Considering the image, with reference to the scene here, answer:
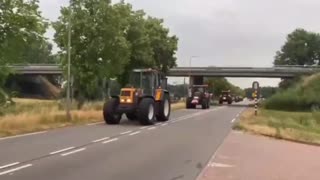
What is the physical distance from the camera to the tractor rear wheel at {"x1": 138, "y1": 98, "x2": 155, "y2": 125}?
98.7ft

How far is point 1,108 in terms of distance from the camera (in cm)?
3406

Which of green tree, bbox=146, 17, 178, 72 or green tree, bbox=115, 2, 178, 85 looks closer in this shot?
green tree, bbox=115, 2, 178, 85

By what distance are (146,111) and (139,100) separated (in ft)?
5.06

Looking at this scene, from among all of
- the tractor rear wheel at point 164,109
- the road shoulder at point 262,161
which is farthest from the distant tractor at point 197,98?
the road shoulder at point 262,161

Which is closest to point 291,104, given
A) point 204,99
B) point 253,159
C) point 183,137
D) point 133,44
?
point 204,99

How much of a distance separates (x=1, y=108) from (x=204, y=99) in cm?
3808

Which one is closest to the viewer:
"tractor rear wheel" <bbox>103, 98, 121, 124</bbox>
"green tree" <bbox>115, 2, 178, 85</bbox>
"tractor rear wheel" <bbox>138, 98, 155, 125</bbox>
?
"tractor rear wheel" <bbox>138, 98, 155, 125</bbox>

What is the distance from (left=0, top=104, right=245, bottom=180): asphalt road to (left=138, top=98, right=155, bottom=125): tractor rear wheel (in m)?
5.97

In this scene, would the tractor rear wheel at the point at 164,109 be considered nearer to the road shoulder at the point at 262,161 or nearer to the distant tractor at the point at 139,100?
the distant tractor at the point at 139,100

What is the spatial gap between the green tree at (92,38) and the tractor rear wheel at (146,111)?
1237 centimetres

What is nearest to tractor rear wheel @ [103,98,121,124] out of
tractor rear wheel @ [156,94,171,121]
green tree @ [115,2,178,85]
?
tractor rear wheel @ [156,94,171,121]

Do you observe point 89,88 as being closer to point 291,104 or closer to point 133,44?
point 133,44

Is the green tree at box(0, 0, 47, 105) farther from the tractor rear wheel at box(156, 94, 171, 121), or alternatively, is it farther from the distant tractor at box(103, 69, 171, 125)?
the tractor rear wheel at box(156, 94, 171, 121)

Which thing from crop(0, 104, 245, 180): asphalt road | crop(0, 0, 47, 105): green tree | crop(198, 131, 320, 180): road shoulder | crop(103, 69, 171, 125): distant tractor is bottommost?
crop(198, 131, 320, 180): road shoulder
